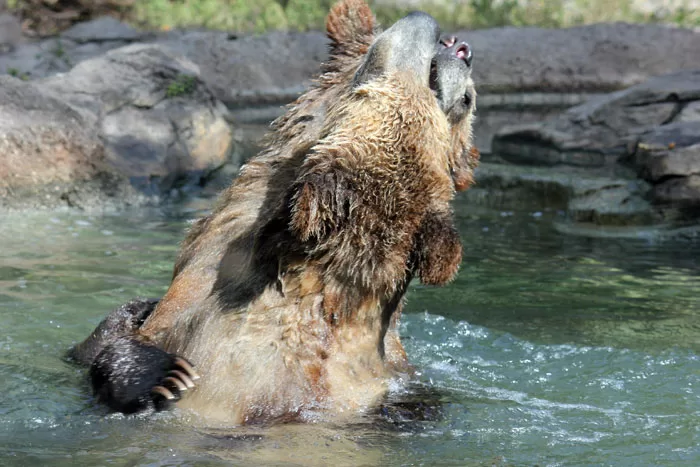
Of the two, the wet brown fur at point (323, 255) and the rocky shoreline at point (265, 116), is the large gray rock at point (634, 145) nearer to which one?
the rocky shoreline at point (265, 116)

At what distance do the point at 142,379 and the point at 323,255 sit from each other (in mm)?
816

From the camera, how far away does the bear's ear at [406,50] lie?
141 inches

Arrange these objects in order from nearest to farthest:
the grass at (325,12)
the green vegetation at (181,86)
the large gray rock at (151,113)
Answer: the large gray rock at (151,113), the green vegetation at (181,86), the grass at (325,12)

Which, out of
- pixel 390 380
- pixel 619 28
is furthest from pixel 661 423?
pixel 619 28

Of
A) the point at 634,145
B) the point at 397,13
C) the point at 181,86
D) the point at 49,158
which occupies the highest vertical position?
the point at 397,13

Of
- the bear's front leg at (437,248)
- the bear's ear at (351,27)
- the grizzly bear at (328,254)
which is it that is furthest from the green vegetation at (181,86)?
the bear's front leg at (437,248)

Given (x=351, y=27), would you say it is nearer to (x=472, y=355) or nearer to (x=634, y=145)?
(x=472, y=355)

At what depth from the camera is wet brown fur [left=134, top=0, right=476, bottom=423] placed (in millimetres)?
3451

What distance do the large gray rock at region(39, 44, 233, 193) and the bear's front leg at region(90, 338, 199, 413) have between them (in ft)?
18.5

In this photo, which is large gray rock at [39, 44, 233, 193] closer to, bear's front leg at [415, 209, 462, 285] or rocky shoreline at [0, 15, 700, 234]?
rocky shoreline at [0, 15, 700, 234]

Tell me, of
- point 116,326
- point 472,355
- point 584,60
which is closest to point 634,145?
point 584,60

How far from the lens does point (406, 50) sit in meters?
3.58

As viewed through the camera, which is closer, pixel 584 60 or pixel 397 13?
pixel 584 60

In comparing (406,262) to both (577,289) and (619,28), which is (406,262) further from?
(619,28)
